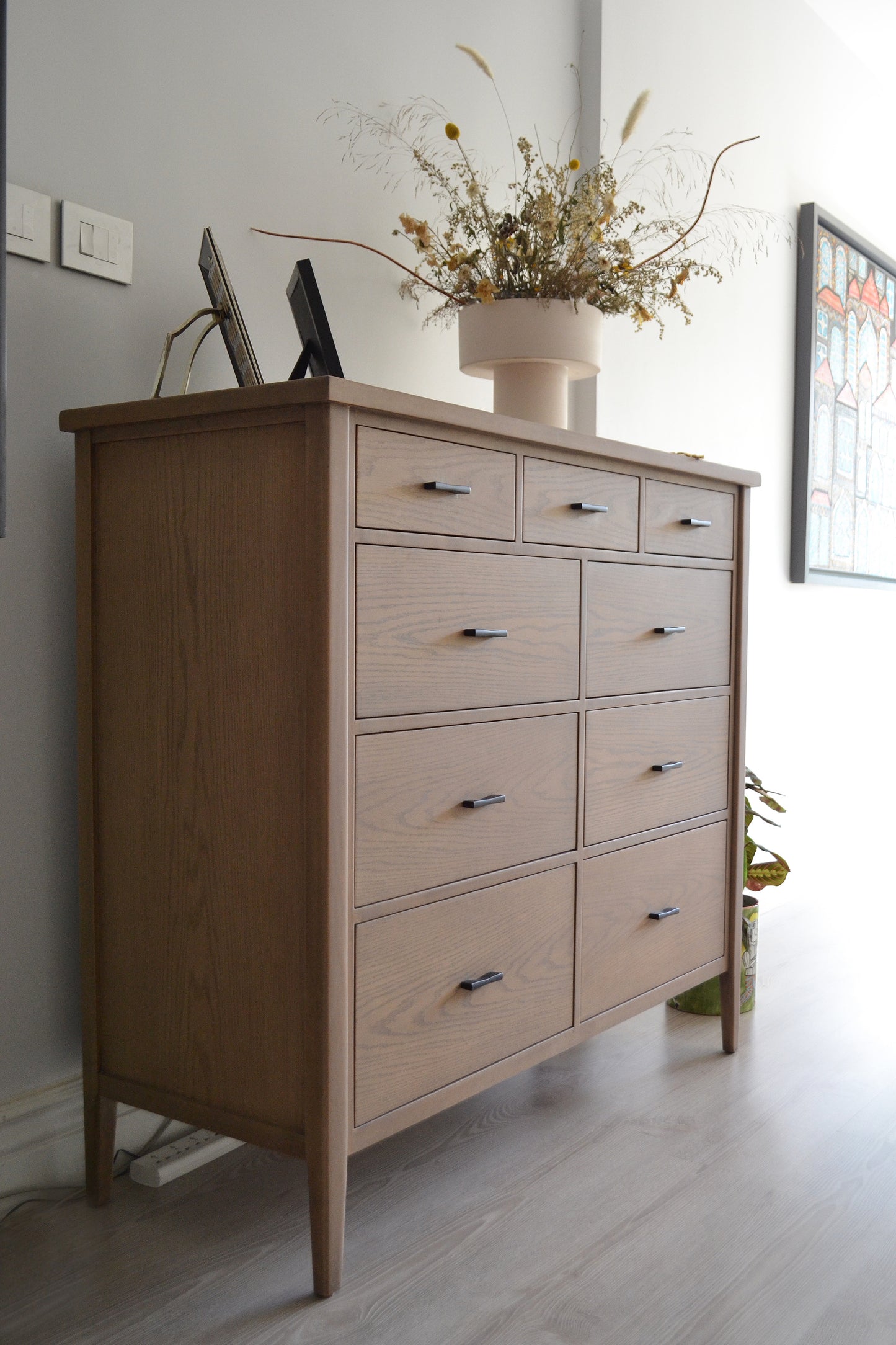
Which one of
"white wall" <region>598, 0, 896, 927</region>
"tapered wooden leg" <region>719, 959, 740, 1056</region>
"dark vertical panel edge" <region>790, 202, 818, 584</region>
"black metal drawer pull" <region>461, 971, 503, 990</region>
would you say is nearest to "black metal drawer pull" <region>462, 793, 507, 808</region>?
"black metal drawer pull" <region>461, 971, 503, 990</region>

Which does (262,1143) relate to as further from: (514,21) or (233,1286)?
(514,21)

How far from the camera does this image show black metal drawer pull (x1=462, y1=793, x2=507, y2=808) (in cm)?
155

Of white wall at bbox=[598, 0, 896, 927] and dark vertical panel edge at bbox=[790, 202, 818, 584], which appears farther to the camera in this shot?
dark vertical panel edge at bbox=[790, 202, 818, 584]

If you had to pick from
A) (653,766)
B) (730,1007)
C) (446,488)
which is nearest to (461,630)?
(446,488)

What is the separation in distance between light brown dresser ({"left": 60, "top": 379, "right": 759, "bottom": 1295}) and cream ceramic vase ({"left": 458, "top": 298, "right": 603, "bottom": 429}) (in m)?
0.21

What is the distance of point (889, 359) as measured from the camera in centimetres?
400

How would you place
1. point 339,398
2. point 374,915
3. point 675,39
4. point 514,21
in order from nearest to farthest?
1. point 339,398
2. point 374,915
3. point 514,21
4. point 675,39

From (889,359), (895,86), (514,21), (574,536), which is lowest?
(574,536)

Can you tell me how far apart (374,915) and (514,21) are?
191 cm

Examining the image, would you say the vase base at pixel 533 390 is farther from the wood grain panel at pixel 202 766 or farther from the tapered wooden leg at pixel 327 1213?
the tapered wooden leg at pixel 327 1213

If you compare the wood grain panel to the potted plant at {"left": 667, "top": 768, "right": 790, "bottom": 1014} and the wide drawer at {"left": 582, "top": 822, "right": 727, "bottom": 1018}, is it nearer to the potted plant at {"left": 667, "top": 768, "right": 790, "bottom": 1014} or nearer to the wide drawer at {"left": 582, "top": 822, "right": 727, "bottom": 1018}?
the wide drawer at {"left": 582, "top": 822, "right": 727, "bottom": 1018}

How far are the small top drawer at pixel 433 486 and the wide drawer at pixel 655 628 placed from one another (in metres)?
0.26

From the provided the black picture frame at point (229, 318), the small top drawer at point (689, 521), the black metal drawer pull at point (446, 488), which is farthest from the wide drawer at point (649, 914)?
the black picture frame at point (229, 318)

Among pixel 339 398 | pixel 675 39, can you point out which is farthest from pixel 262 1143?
pixel 675 39
